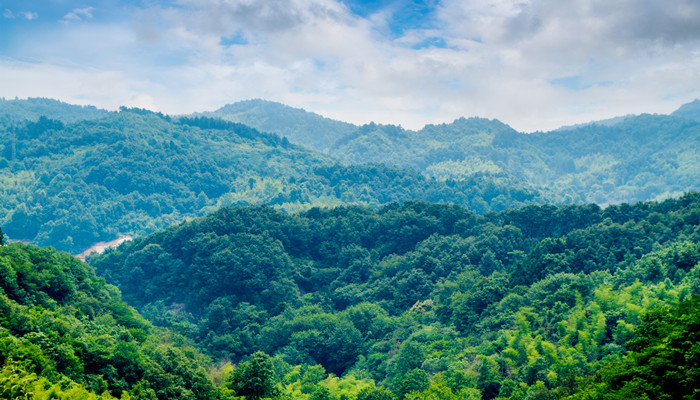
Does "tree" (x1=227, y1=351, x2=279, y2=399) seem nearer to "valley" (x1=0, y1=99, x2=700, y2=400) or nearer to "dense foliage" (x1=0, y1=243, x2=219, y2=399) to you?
"valley" (x1=0, y1=99, x2=700, y2=400)

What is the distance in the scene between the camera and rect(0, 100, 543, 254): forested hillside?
4114 inches

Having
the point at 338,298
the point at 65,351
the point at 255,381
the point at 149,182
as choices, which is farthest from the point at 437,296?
the point at 149,182

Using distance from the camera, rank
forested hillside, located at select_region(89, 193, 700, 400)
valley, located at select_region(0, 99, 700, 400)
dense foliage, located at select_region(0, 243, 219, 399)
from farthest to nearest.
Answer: forested hillside, located at select_region(89, 193, 700, 400) → valley, located at select_region(0, 99, 700, 400) → dense foliage, located at select_region(0, 243, 219, 399)

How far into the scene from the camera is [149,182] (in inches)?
4724

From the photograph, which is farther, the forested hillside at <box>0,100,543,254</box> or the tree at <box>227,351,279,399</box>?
the forested hillside at <box>0,100,543,254</box>

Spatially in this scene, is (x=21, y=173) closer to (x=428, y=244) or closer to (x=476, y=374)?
(x=428, y=244)

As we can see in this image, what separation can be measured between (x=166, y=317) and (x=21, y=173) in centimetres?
8068

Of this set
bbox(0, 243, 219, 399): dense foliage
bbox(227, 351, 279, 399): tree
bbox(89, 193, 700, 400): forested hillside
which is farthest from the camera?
bbox(227, 351, 279, 399): tree

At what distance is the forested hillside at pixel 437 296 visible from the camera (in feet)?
88.3

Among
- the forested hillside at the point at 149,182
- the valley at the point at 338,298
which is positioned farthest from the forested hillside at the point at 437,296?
the forested hillside at the point at 149,182

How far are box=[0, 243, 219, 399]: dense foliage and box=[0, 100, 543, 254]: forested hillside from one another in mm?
73311

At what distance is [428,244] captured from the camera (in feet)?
201

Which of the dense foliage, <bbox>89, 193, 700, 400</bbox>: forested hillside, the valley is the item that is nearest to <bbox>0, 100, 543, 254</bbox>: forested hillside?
the valley

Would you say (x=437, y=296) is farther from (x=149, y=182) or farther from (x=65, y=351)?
(x=149, y=182)
